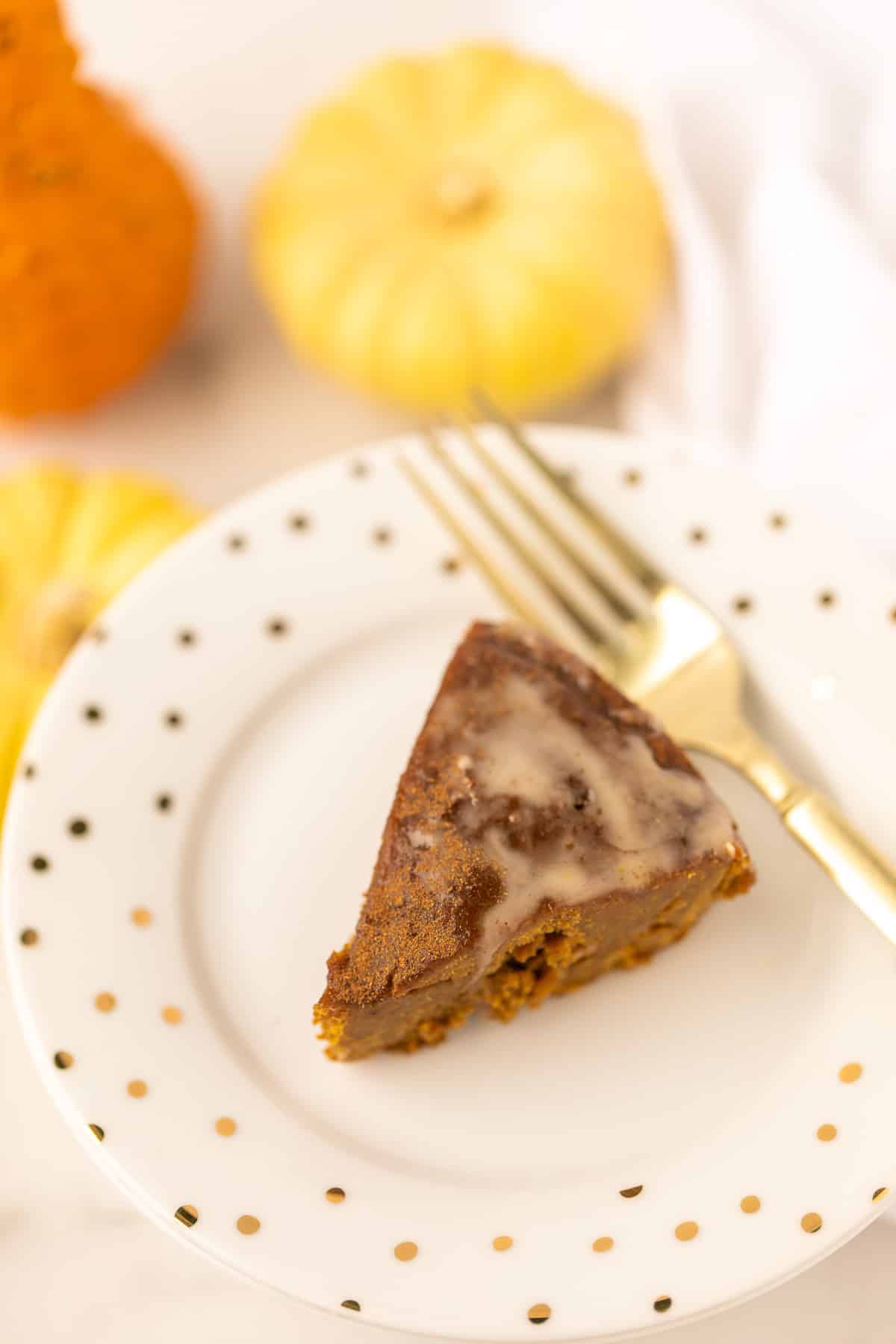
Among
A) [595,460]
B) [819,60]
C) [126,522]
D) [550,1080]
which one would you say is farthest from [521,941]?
[819,60]

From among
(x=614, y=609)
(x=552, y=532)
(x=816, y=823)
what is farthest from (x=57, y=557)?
(x=816, y=823)

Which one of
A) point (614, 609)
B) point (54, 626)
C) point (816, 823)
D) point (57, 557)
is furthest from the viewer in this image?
point (57, 557)

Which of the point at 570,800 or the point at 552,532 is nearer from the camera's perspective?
the point at 570,800

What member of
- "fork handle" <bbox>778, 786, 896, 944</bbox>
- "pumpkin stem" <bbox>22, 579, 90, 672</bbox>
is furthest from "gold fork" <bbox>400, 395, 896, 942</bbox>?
"pumpkin stem" <bbox>22, 579, 90, 672</bbox>

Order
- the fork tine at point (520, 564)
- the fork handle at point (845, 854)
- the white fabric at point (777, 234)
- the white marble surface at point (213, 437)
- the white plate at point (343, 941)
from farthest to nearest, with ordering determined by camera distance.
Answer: the white fabric at point (777, 234) < the fork tine at point (520, 564) < the white marble surface at point (213, 437) < the fork handle at point (845, 854) < the white plate at point (343, 941)

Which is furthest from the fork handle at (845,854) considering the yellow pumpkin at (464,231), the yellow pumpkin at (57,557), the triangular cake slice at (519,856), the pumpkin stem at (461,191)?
the pumpkin stem at (461,191)

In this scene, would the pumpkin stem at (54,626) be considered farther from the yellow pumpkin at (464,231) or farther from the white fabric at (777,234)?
the white fabric at (777,234)

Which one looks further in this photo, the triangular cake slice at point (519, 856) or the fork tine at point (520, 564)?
the fork tine at point (520, 564)

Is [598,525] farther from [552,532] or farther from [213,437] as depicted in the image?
[213,437]
